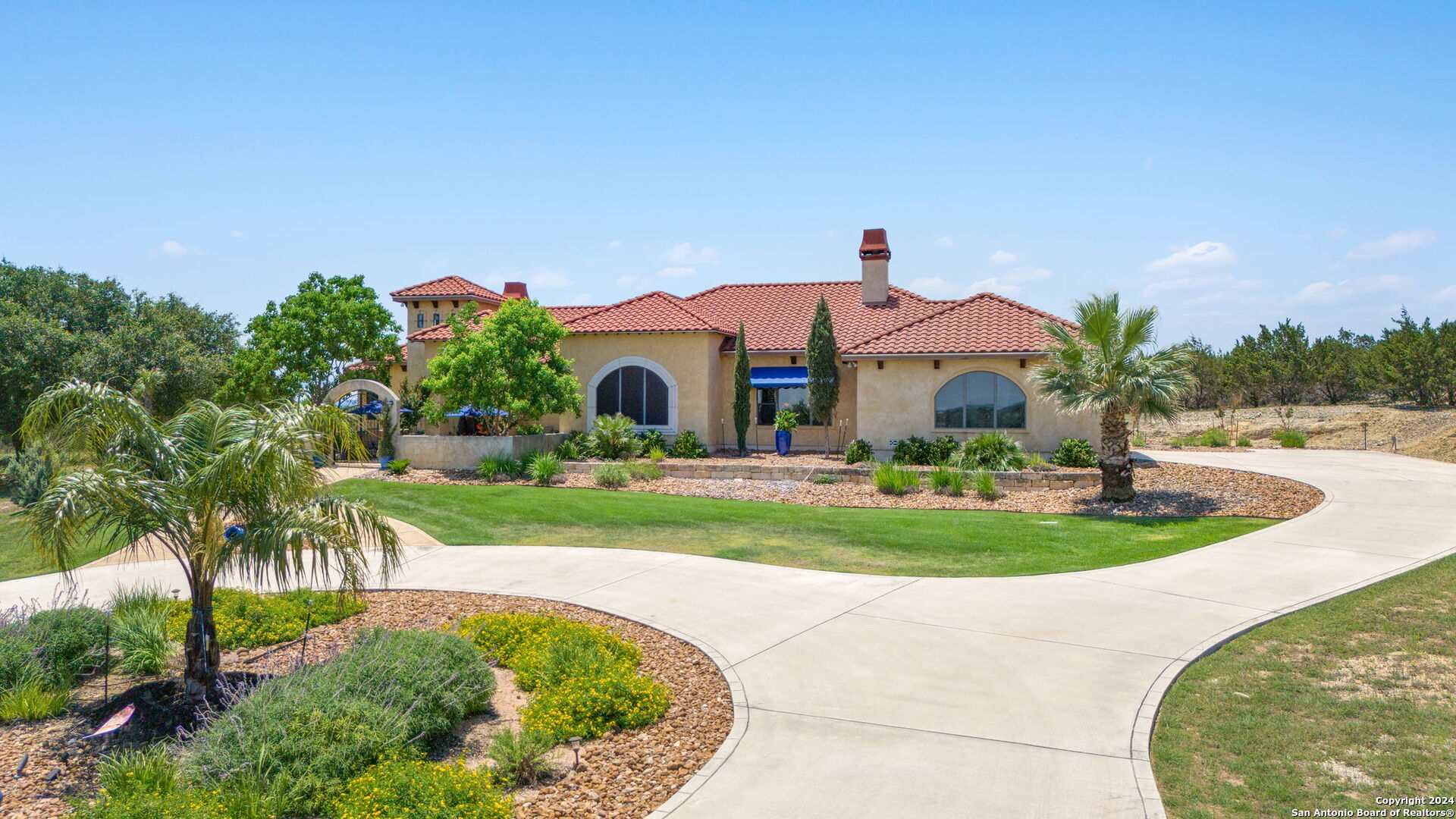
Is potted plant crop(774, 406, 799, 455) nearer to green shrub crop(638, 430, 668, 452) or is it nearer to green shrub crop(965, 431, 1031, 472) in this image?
green shrub crop(638, 430, 668, 452)

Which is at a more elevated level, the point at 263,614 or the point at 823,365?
the point at 823,365

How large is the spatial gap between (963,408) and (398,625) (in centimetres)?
1712

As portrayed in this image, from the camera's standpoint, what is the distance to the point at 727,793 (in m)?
5.46

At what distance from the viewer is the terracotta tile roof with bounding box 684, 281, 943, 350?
1065 inches

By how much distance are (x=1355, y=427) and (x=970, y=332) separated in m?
17.7

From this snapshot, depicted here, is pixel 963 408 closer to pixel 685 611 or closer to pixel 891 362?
pixel 891 362

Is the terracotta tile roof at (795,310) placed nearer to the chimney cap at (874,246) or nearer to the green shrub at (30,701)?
the chimney cap at (874,246)

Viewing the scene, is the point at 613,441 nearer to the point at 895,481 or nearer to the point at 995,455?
the point at 895,481

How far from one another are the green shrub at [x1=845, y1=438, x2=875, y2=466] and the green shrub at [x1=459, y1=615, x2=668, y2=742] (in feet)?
45.8

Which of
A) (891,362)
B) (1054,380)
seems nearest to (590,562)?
(1054,380)

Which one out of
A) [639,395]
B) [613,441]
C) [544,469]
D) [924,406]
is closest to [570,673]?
[544,469]

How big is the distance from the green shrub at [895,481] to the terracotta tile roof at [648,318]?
834 centimetres

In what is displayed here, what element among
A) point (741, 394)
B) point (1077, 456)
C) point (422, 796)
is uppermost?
point (741, 394)

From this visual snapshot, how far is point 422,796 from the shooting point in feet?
16.7
